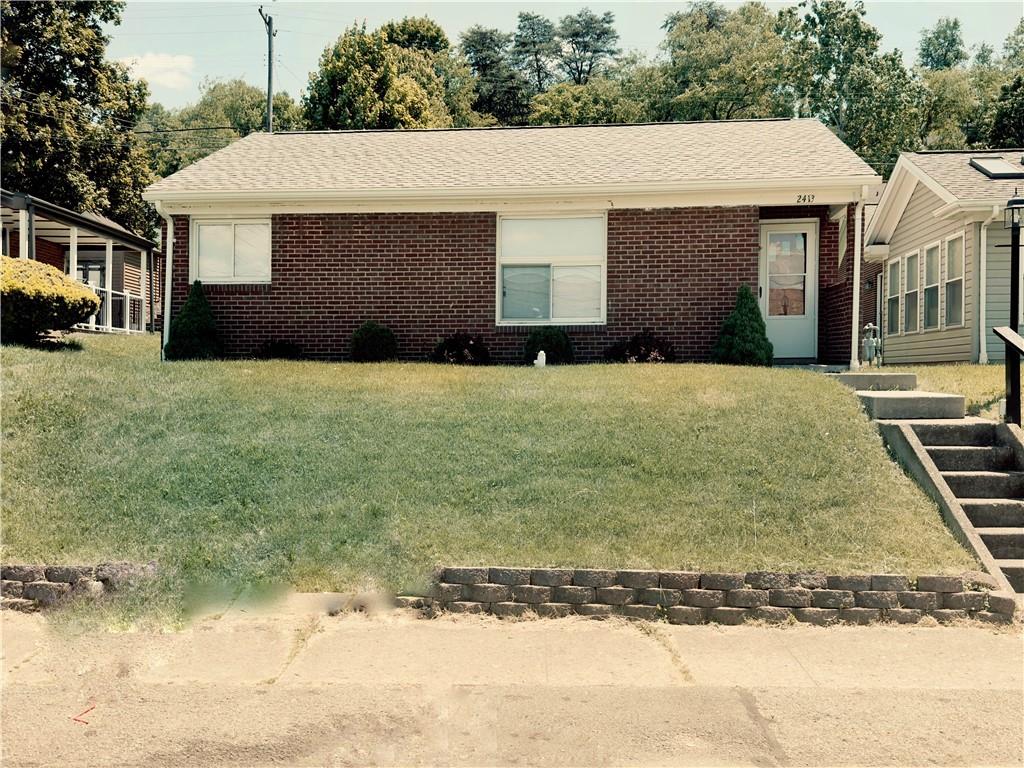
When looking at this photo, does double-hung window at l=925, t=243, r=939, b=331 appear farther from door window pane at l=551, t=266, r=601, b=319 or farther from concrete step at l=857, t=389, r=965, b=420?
concrete step at l=857, t=389, r=965, b=420

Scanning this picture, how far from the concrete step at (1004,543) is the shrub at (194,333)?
10685mm

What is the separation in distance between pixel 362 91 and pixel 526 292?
20.5 metres

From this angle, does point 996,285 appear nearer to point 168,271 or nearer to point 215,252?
point 215,252

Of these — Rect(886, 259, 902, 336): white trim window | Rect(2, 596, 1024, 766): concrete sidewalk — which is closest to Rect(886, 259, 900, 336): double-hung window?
Rect(886, 259, 902, 336): white trim window

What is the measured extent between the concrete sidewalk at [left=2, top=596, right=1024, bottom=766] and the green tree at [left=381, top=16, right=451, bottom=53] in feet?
142

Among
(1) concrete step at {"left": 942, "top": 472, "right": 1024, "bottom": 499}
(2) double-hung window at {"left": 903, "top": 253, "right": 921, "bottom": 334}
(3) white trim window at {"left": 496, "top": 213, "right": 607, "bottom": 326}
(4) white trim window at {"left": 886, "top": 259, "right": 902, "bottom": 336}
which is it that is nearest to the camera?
(1) concrete step at {"left": 942, "top": 472, "right": 1024, "bottom": 499}

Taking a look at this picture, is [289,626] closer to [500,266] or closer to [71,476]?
[71,476]

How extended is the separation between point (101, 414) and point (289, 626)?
4371 millimetres

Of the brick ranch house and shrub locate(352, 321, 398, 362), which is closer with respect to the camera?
shrub locate(352, 321, 398, 362)

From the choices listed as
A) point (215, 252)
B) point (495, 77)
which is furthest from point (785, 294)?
point (495, 77)

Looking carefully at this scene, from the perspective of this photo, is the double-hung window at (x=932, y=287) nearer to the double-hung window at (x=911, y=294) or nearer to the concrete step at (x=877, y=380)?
the double-hung window at (x=911, y=294)

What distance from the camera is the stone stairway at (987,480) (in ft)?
21.2

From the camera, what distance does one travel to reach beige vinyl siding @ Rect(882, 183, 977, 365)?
613 inches

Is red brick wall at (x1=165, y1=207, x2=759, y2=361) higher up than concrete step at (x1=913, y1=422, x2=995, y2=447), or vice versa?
red brick wall at (x1=165, y1=207, x2=759, y2=361)
